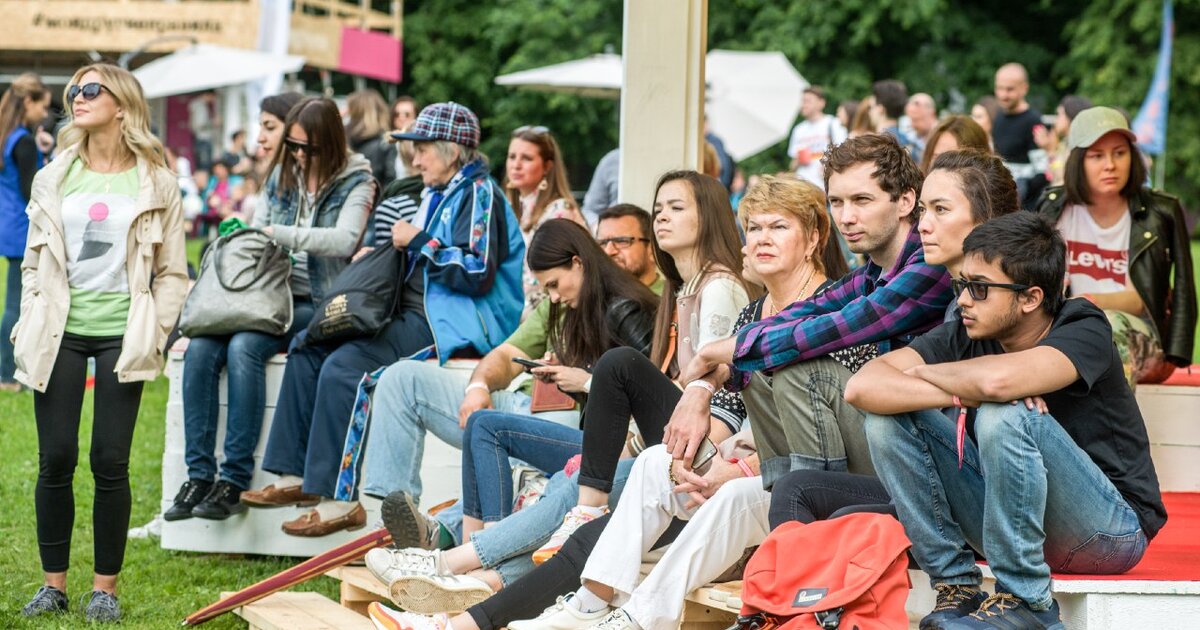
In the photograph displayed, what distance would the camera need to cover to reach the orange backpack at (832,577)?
3.65 m

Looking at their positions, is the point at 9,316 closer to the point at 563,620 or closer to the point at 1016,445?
the point at 563,620

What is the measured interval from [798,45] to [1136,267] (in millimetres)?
21252

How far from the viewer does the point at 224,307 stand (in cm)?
629

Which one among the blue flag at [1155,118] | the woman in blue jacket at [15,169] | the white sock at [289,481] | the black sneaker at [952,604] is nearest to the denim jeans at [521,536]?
the black sneaker at [952,604]

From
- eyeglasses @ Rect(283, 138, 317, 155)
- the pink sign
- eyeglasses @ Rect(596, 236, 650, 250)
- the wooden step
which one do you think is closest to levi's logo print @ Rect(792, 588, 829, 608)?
the wooden step

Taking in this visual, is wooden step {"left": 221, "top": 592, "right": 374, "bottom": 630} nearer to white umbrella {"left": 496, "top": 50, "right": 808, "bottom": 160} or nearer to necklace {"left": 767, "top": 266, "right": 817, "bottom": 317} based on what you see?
necklace {"left": 767, "top": 266, "right": 817, "bottom": 317}

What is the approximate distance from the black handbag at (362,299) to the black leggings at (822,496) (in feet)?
8.35

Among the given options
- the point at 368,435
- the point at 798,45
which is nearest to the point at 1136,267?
the point at 368,435

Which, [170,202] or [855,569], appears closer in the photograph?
[855,569]

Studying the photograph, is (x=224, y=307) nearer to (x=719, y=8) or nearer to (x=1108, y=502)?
(x=1108, y=502)

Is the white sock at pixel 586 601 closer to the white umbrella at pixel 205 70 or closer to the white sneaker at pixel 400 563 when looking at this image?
the white sneaker at pixel 400 563

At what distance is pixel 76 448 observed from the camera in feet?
17.5

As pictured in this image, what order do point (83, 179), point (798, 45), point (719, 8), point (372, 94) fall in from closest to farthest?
1. point (83, 179)
2. point (372, 94)
3. point (798, 45)
4. point (719, 8)

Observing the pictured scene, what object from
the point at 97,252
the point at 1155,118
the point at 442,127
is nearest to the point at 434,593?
the point at 97,252
